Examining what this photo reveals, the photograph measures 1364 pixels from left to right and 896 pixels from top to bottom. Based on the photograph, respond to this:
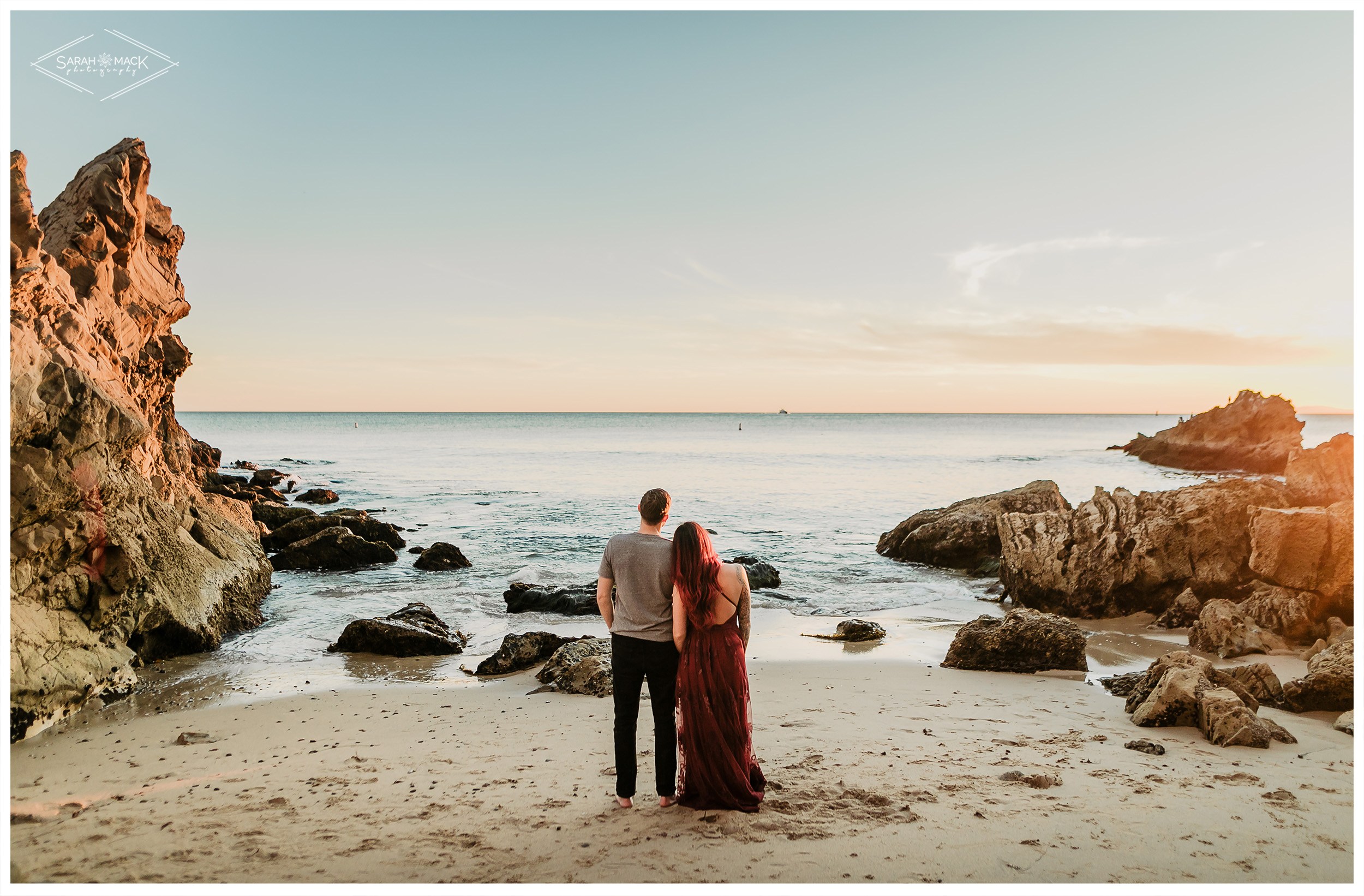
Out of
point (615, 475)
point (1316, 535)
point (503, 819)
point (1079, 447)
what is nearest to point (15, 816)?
point (503, 819)

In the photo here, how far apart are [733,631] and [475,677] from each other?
4.98 metres

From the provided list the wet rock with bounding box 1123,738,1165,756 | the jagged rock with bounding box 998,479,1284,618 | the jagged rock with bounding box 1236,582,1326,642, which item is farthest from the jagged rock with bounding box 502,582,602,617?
the jagged rock with bounding box 1236,582,1326,642

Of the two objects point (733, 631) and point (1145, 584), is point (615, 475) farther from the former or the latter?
point (733, 631)

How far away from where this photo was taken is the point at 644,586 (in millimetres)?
4664

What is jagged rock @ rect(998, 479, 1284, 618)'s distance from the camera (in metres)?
10.7

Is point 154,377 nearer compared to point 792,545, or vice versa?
point 154,377

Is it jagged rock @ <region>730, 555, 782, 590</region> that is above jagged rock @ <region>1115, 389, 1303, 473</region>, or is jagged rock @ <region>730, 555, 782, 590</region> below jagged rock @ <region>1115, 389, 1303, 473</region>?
below

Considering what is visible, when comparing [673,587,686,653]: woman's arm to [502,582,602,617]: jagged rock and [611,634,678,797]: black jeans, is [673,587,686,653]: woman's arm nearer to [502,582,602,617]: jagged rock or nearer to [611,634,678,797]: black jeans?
[611,634,678,797]: black jeans

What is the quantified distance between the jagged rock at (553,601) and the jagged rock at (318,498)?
1776 centimetres

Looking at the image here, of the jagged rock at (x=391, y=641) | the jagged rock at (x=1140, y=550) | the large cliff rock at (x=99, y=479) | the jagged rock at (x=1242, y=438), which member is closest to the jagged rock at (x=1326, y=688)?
the jagged rock at (x=1140, y=550)

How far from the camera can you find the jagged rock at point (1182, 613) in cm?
1028

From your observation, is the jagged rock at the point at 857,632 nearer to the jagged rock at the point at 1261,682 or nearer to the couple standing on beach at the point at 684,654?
the jagged rock at the point at 1261,682

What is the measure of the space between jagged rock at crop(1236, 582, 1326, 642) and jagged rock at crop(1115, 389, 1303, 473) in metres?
44.7

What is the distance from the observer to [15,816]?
15.3 feet
